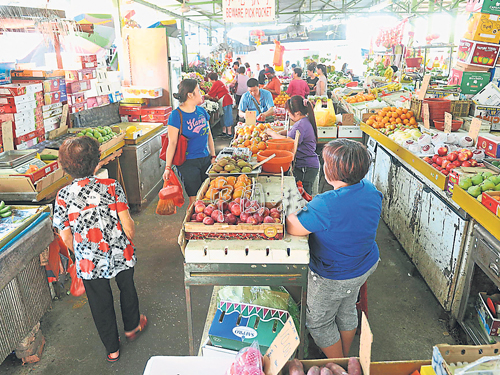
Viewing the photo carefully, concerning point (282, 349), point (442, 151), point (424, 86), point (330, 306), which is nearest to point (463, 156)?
point (442, 151)

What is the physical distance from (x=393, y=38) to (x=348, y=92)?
4554 mm

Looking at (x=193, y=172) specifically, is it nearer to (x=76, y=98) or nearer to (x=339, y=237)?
(x=76, y=98)

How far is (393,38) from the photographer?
11961 mm

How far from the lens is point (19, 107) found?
155 inches

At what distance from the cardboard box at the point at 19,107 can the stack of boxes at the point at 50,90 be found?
20 centimetres

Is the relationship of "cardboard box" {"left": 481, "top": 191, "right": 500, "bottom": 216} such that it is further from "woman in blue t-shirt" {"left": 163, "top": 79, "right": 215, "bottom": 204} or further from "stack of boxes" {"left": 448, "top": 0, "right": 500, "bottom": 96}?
"stack of boxes" {"left": 448, "top": 0, "right": 500, "bottom": 96}

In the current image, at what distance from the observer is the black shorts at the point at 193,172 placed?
13.8 feet

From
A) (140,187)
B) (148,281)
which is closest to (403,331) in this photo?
(148,281)

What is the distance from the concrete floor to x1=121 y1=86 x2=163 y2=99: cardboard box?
3.41 m

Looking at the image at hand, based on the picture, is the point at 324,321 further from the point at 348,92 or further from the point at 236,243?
the point at 348,92

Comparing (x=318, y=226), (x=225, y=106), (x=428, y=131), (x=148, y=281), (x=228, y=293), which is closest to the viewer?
(x=318, y=226)

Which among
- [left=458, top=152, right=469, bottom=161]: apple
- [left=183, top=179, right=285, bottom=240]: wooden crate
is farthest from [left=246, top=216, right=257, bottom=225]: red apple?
[left=458, top=152, right=469, bottom=161]: apple

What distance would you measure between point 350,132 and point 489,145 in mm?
2691

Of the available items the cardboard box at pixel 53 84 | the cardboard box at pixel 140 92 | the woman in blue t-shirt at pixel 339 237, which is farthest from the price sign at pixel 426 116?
the cardboard box at pixel 53 84
